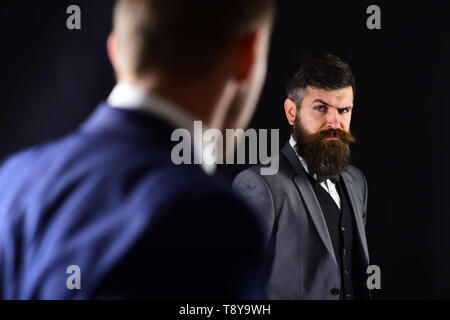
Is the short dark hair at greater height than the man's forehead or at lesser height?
greater

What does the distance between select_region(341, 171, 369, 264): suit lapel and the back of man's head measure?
1194 mm

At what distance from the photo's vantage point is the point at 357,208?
1.83 meters

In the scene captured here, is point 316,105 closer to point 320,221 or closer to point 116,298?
point 320,221

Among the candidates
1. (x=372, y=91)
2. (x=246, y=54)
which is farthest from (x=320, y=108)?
(x=246, y=54)

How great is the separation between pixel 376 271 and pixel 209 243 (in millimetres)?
1373

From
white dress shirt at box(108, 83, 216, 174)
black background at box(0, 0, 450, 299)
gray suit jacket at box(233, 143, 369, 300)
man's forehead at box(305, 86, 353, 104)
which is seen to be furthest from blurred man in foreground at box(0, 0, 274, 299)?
black background at box(0, 0, 450, 299)

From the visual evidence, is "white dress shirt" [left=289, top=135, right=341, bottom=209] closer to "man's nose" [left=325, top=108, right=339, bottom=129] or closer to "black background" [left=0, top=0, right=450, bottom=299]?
"man's nose" [left=325, top=108, right=339, bottom=129]

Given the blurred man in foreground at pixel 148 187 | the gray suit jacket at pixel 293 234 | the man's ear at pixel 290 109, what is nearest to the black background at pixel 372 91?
the man's ear at pixel 290 109

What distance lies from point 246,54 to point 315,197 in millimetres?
1096

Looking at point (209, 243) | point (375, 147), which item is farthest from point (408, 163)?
point (209, 243)

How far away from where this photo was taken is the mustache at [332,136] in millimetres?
1895

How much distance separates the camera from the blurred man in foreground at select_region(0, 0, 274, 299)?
1.90 feet

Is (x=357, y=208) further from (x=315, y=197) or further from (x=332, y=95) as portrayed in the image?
(x=332, y=95)

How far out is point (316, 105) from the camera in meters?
1.88
